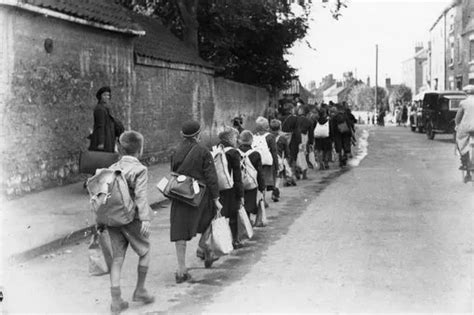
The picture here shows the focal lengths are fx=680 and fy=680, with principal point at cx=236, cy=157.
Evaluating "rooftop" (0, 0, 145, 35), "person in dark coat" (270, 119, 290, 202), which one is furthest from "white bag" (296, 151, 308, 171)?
"rooftop" (0, 0, 145, 35)

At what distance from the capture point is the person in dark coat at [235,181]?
7746 mm

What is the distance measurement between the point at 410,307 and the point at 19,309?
10.5 ft

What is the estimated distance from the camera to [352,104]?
107 meters

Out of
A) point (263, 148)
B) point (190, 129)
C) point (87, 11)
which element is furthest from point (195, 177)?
point (87, 11)

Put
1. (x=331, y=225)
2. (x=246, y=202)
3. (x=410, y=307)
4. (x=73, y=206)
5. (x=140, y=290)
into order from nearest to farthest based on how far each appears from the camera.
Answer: (x=410, y=307) → (x=140, y=290) → (x=246, y=202) → (x=331, y=225) → (x=73, y=206)

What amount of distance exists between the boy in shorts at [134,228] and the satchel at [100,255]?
7 cm

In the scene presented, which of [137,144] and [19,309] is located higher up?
[137,144]

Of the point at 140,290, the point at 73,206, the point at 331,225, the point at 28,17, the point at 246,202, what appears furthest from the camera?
the point at 28,17

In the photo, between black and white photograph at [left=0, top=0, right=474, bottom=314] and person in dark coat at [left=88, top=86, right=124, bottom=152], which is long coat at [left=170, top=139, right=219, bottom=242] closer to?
Result: black and white photograph at [left=0, top=0, right=474, bottom=314]

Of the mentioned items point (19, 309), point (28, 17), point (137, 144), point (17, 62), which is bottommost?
point (19, 309)

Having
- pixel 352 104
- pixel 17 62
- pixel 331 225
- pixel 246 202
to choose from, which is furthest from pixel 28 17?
pixel 352 104

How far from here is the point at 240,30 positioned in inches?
1151

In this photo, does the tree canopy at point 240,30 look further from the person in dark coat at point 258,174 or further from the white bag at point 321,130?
the person in dark coat at point 258,174

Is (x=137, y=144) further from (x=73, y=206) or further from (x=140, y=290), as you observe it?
(x=73, y=206)
